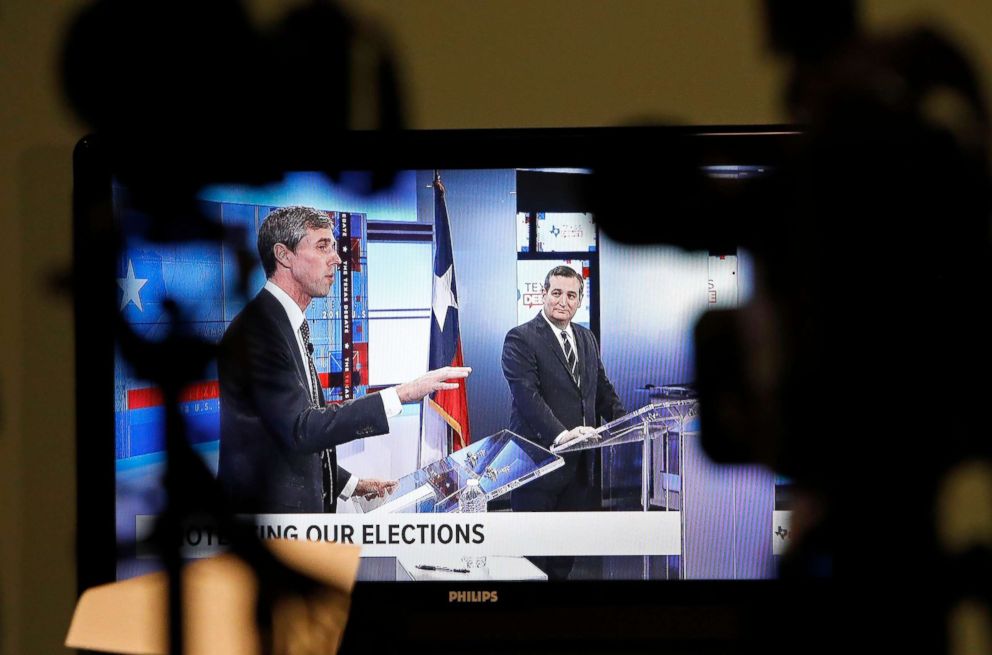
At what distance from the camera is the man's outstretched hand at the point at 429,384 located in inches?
48.4

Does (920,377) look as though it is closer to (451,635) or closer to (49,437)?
(451,635)

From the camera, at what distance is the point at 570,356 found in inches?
48.8

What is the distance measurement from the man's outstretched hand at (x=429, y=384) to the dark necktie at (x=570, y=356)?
15 cm

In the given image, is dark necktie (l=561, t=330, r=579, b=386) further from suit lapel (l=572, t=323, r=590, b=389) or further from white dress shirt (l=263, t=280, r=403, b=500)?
white dress shirt (l=263, t=280, r=403, b=500)

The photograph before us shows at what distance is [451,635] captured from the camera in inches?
51.1

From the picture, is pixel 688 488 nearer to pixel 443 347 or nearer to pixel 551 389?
pixel 551 389

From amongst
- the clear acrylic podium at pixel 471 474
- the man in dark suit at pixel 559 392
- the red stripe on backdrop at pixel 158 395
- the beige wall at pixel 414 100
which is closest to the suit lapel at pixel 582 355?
the man in dark suit at pixel 559 392

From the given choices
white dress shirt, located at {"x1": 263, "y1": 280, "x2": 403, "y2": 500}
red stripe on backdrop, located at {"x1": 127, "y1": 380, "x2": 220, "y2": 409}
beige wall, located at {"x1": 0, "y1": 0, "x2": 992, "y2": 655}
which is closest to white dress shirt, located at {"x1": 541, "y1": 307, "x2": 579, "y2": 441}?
white dress shirt, located at {"x1": 263, "y1": 280, "x2": 403, "y2": 500}

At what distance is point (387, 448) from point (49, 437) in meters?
0.58

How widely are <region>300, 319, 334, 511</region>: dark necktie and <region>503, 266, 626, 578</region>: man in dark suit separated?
0.89 feet

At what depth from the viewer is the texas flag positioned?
1.23 metres

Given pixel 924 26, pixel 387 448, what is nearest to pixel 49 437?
pixel 387 448

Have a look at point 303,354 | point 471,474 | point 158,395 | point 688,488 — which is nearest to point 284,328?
point 303,354

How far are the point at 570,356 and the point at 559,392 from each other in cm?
6
